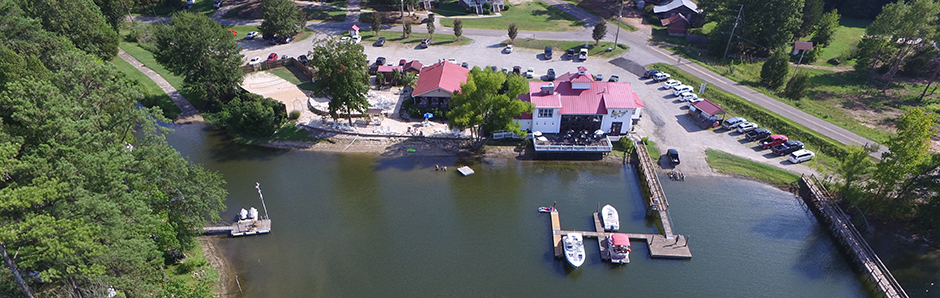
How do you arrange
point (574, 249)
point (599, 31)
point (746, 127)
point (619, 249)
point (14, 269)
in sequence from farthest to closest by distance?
1. point (599, 31)
2. point (746, 127)
3. point (574, 249)
4. point (619, 249)
5. point (14, 269)

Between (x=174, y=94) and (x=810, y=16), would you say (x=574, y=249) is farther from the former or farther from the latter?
(x=810, y=16)

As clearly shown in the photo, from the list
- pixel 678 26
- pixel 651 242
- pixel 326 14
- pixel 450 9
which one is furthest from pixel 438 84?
pixel 678 26

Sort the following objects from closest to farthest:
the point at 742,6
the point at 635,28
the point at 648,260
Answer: the point at 648,260, the point at 742,6, the point at 635,28

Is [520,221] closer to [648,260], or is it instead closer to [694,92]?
[648,260]

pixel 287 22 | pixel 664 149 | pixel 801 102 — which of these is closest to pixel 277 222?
pixel 664 149

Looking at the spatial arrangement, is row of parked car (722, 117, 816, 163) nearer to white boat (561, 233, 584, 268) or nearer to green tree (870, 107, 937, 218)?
green tree (870, 107, 937, 218)

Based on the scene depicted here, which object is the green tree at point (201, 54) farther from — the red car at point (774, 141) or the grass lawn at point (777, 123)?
the red car at point (774, 141)
